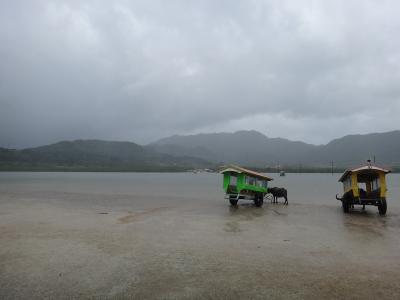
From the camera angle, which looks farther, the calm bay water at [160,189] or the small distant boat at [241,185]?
the calm bay water at [160,189]

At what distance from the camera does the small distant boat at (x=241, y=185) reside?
2808 centimetres

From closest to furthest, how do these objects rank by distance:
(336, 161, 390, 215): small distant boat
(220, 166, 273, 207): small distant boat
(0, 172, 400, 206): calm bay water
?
(336, 161, 390, 215): small distant boat
(220, 166, 273, 207): small distant boat
(0, 172, 400, 206): calm bay water

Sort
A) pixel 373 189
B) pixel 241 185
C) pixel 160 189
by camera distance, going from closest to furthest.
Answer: pixel 373 189, pixel 241 185, pixel 160 189

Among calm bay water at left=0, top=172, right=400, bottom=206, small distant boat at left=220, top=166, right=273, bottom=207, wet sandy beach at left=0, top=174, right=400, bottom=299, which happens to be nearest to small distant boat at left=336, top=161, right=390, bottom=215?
wet sandy beach at left=0, top=174, right=400, bottom=299

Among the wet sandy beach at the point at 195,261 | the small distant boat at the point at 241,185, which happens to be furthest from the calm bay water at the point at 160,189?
the wet sandy beach at the point at 195,261

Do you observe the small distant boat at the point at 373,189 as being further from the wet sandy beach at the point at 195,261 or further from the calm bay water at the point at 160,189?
the calm bay water at the point at 160,189

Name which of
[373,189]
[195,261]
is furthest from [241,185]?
[195,261]

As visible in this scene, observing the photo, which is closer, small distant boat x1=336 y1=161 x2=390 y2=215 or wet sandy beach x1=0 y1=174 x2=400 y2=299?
wet sandy beach x1=0 y1=174 x2=400 y2=299

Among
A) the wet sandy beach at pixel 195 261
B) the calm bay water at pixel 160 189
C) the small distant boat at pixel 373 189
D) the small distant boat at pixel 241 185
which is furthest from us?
the calm bay water at pixel 160 189

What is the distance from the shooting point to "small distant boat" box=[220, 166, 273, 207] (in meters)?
28.1

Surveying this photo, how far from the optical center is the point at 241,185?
28.1 metres

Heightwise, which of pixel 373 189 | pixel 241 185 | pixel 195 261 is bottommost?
pixel 195 261

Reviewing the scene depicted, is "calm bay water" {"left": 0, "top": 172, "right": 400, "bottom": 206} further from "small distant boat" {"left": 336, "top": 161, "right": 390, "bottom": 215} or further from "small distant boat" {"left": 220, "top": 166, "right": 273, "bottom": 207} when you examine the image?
"small distant boat" {"left": 336, "top": 161, "right": 390, "bottom": 215}

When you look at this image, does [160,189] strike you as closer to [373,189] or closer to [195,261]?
[373,189]
